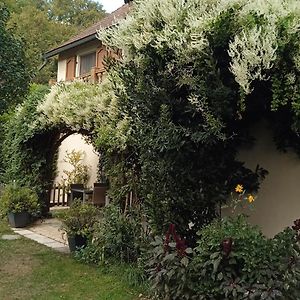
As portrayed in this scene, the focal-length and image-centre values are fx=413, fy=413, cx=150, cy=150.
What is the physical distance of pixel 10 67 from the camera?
6.08 meters

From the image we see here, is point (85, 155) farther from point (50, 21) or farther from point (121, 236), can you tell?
point (50, 21)

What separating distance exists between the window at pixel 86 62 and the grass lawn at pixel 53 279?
8.01 meters

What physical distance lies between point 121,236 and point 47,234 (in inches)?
132

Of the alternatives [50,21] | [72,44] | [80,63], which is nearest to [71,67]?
[80,63]

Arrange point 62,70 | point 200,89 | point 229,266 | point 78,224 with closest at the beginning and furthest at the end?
point 200,89, point 229,266, point 78,224, point 62,70

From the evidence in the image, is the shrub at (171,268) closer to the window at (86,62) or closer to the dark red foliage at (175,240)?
the dark red foliage at (175,240)

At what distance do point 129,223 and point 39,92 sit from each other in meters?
4.84

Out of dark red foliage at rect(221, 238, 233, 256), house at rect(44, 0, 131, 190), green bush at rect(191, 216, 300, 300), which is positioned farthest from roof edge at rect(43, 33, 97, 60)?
dark red foliage at rect(221, 238, 233, 256)

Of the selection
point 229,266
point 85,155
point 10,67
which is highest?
point 10,67

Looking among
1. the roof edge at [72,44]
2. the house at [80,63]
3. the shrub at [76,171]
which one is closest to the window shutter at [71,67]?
the house at [80,63]

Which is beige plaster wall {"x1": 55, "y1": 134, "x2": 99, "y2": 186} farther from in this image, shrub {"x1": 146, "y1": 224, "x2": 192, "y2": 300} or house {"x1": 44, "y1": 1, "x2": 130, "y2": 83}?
shrub {"x1": 146, "y1": 224, "x2": 192, "y2": 300}

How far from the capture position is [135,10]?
490cm

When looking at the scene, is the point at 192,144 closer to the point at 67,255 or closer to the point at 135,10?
the point at 135,10

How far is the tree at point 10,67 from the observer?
19.8 feet
